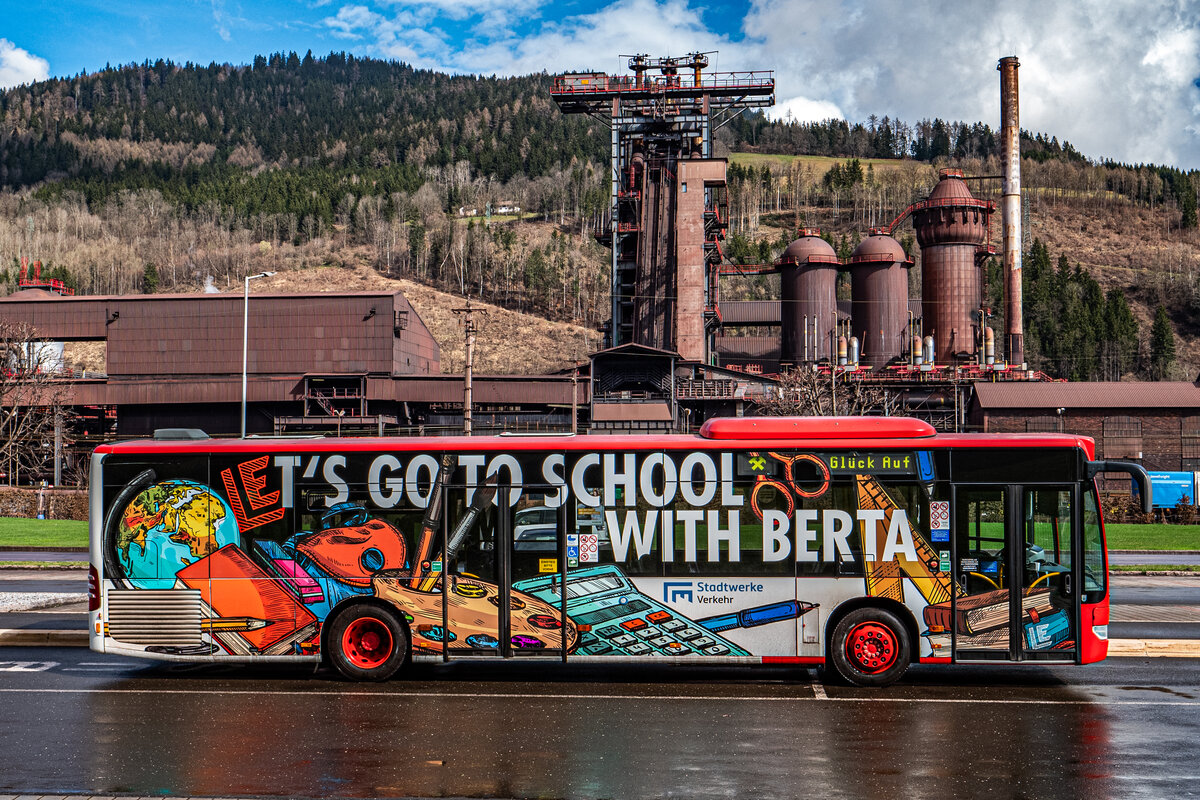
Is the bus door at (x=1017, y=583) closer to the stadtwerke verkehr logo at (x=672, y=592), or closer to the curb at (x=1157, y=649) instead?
the curb at (x=1157, y=649)

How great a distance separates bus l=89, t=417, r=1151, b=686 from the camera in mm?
11547

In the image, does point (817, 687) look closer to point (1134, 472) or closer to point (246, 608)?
point (1134, 472)

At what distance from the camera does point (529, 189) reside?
200m

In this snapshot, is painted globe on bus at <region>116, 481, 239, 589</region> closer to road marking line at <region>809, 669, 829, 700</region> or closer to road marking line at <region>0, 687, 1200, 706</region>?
road marking line at <region>0, 687, 1200, 706</region>

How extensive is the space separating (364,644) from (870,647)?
20.5 feet

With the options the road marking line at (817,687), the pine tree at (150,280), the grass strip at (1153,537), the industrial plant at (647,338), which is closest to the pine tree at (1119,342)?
the industrial plant at (647,338)

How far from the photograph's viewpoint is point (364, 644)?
12.2 metres

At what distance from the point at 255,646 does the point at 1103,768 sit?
945 cm

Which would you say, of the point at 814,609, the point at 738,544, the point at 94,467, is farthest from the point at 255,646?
the point at 814,609

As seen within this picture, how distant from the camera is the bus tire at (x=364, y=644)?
12.1m

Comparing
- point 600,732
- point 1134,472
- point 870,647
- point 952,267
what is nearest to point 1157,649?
point 1134,472

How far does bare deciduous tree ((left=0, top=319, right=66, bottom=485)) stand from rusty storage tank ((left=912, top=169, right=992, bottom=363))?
206ft

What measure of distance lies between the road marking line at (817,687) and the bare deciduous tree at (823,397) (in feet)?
132

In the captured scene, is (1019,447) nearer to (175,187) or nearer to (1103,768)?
(1103,768)
